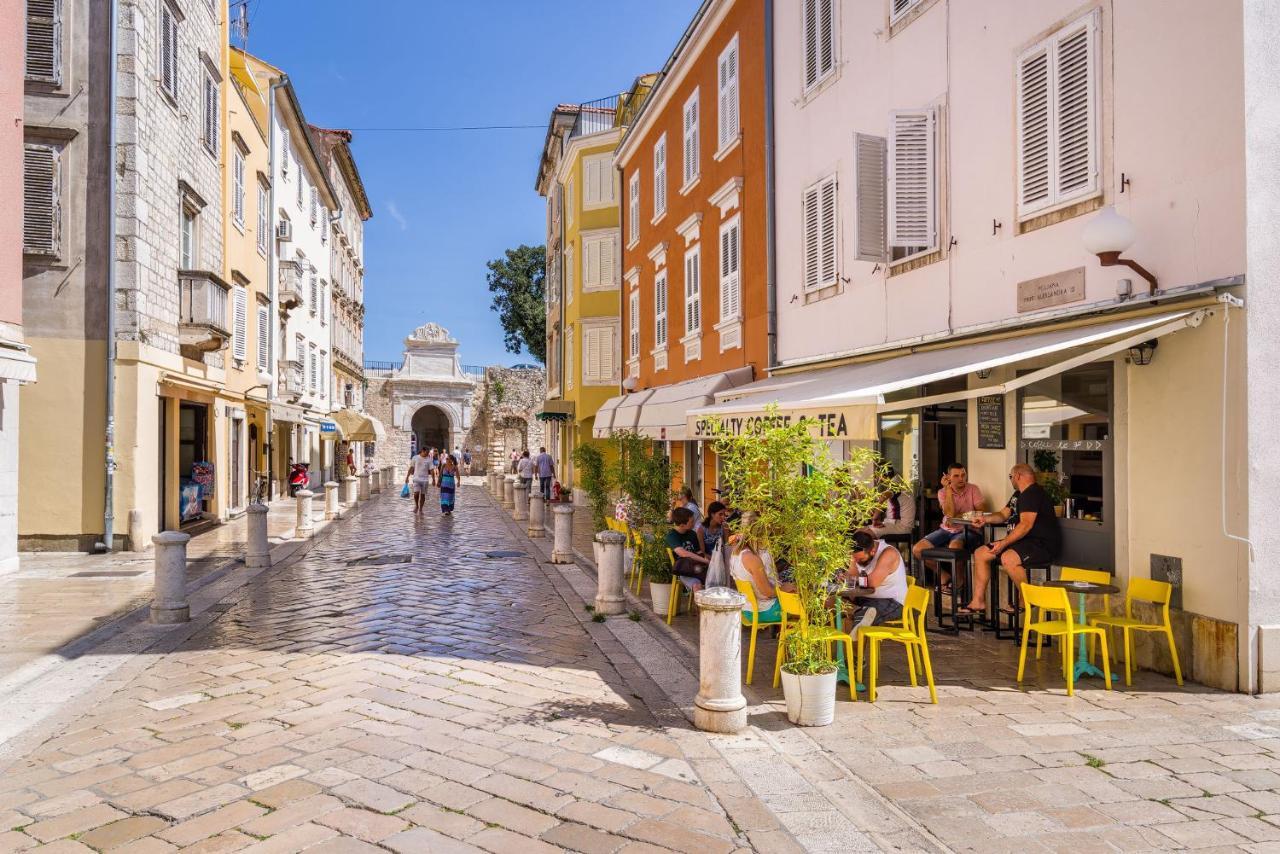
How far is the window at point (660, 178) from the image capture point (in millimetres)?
18656

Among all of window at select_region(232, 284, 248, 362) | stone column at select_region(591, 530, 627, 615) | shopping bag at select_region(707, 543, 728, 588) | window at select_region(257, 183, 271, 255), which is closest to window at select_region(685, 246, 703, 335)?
stone column at select_region(591, 530, 627, 615)

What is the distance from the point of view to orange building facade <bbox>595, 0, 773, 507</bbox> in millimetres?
13641

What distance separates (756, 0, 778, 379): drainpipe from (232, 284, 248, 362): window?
42.6 ft

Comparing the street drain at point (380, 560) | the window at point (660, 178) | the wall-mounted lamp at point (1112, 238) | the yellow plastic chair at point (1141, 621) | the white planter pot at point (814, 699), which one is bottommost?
the street drain at point (380, 560)

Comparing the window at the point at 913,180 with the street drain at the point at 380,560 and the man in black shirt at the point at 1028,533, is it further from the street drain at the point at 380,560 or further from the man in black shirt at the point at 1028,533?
the street drain at the point at 380,560

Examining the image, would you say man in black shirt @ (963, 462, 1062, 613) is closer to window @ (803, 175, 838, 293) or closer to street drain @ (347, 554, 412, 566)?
window @ (803, 175, 838, 293)

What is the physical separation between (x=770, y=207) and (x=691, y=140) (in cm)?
455

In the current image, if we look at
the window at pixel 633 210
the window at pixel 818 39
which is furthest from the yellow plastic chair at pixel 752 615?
the window at pixel 633 210

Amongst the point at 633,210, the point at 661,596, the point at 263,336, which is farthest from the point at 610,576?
the point at 263,336

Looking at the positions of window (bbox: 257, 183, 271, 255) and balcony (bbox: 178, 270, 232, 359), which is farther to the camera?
window (bbox: 257, 183, 271, 255)

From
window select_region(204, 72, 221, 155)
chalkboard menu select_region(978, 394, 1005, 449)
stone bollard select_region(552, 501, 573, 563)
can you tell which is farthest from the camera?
window select_region(204, 72, 221, 155)

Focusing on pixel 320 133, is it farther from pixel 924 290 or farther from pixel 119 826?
pixel 119 826

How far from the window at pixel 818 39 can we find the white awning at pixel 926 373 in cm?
424

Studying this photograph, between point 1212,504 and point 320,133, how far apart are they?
37.6 m
